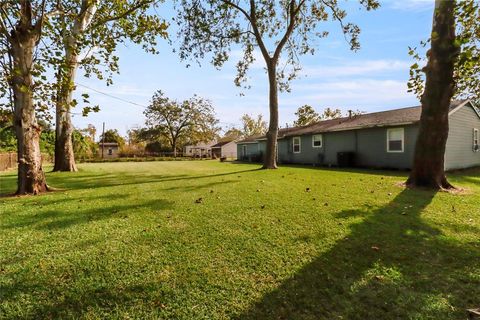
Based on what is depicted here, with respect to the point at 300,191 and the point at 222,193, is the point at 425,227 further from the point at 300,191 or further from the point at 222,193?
the point at 222,193

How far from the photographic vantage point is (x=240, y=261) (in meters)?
3.12

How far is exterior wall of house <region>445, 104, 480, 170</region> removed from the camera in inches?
523

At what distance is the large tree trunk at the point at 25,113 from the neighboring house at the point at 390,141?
1515cm

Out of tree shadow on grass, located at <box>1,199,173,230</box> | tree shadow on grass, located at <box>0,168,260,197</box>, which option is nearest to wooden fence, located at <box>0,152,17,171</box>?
tree shadow on grass, located at <box>0,168,260,197</box>

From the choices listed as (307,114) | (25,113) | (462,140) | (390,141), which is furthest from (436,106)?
(307,114)

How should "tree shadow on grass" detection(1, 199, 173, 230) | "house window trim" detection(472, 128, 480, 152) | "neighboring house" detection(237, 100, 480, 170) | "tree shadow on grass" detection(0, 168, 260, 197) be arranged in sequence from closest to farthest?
"tree shadow on grass" detection(1, 199, 173, 230), "tree shadow on grass" detection(0, 168, 260, 197), "neighboring house" detection(237, 100, 480, 170), "house window trim" detection(472, 128, 480, 152)

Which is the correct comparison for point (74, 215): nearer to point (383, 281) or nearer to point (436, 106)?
point (383, 281)

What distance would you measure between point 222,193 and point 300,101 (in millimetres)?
38078

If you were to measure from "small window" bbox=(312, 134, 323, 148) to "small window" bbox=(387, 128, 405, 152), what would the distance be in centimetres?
499

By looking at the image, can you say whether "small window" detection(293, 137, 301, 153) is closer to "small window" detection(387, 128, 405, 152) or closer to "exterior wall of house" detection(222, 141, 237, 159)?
"small window" detection(387, 128, 405, 152)

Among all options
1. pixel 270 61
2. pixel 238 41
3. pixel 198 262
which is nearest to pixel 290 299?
pixel 198 262

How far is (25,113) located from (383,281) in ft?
27.1

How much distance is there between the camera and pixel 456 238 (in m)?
3.74

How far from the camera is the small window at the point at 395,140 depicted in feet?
45.4
